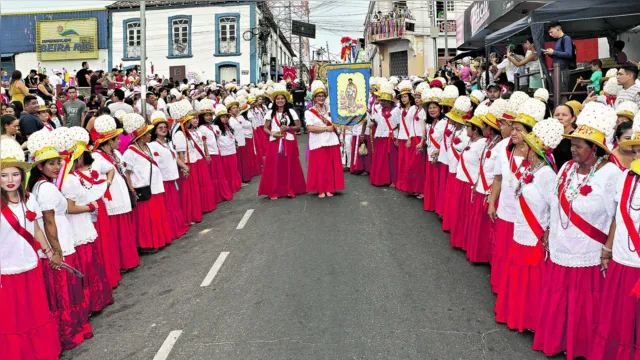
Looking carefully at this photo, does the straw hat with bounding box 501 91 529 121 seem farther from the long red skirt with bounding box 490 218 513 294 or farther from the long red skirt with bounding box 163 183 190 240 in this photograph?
the long red skirt with bounding box 163 183 190 240

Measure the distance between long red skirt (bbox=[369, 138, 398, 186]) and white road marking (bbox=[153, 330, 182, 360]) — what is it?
25.9 feet

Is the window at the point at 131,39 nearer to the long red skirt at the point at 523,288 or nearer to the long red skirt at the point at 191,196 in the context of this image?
the long red skirt at the point at 191,196

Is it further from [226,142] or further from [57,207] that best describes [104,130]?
[226,142]

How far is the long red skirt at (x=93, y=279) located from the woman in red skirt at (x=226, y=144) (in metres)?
6.26

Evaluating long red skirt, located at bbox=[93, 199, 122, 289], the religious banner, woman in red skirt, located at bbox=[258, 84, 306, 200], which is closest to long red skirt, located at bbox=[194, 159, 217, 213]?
woman in red skirt, located at bbox=[258, 84, 306, 200]

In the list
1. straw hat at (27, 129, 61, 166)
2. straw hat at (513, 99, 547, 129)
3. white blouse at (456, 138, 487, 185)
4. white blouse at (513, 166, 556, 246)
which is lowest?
white blouse at (513, 166, 556, 246)

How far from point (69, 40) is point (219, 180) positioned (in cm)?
3982

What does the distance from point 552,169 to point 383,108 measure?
7.81 m

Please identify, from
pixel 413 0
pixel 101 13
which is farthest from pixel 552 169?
pixel 101 13

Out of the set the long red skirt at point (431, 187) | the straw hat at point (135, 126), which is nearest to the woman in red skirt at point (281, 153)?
the long red skirt at point (431, 187)

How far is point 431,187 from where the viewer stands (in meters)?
10.3

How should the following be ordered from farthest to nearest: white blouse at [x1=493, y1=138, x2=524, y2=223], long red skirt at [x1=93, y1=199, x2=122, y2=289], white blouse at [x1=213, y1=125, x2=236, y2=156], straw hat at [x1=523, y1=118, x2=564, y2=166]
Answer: white blouse at [x1=213, y1=125, x2=236, y2=156]
long red skirt at [x1=93, y1=199, x2=122, y2=289]
white blouse at [x1=493, y1=138, x2=524, y2=223]
straw hat at [x1=523, y1=118, x2=564, y2=166]

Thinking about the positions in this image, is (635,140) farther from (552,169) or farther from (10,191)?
(10,191)

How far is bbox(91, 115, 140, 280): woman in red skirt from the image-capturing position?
7105 mm
